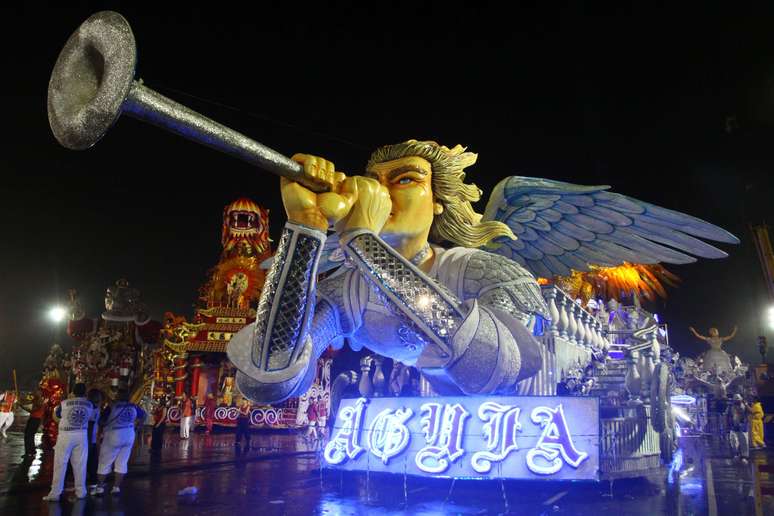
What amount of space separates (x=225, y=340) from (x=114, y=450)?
10.9 metres

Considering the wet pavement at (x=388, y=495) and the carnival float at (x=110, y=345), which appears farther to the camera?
the carnival float at (x=110, y=345)

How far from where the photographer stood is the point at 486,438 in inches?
183

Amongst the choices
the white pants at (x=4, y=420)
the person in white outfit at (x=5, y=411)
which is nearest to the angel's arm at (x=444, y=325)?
the white pants at (x=4, y=420)

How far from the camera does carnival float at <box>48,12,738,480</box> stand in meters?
3.46

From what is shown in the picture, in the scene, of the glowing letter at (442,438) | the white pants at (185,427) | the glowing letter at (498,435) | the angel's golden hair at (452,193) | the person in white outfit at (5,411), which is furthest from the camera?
the white pants at (185,427)

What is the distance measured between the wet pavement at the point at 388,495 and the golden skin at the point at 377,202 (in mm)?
2010

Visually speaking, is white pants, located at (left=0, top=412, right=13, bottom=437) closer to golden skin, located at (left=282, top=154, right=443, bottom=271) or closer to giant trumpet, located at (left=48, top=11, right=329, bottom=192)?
golden skin, located at (left=282, top=154, right=443, bottom=271)

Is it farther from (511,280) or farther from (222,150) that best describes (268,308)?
(511,280)

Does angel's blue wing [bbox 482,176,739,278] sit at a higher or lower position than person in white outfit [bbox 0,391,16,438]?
higher

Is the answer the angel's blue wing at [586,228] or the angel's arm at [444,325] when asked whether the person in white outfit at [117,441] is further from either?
the angel's blue wing at [586,228]

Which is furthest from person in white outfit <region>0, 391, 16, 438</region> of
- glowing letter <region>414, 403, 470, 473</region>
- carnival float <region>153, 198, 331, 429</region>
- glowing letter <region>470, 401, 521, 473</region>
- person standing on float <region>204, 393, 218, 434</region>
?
glowing letter <region>470, 401, 521, 473</region>

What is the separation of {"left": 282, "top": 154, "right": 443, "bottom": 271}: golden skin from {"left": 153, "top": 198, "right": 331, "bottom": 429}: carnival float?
42.1 feet

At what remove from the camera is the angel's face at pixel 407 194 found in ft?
16.9

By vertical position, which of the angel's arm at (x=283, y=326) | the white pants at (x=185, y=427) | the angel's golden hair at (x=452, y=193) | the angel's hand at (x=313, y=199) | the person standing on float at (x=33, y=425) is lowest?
the white pants at (x=185, y=427)
